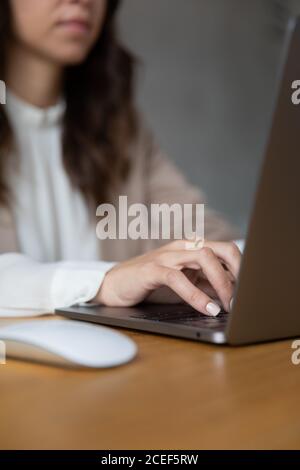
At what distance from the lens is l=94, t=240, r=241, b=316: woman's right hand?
2.40ft

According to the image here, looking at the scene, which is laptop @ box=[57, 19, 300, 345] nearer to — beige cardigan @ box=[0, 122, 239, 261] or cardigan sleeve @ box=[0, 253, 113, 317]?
cardigan sleeve @ box=[0, 253, 113, 317]

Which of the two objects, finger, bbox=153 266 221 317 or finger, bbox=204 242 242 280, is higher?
finger, bbox=204 242 242 280

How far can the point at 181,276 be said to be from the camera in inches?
29.2

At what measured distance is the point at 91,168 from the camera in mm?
1769

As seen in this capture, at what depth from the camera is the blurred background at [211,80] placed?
2.77 metres

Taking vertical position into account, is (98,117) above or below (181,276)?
above

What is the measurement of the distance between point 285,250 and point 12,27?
1.54 metres

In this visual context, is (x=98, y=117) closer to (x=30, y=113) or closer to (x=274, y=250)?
(x=30, y=113)

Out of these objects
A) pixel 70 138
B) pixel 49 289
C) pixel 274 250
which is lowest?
pixel 49 289

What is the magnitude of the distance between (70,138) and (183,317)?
46.3 inches

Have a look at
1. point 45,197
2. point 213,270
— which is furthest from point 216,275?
point 45,197

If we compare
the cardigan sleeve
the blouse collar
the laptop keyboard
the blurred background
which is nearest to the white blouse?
the blouse collar

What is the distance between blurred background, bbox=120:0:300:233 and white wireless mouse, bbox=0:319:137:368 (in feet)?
7.12

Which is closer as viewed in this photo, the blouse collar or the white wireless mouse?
the white wireless mouse
